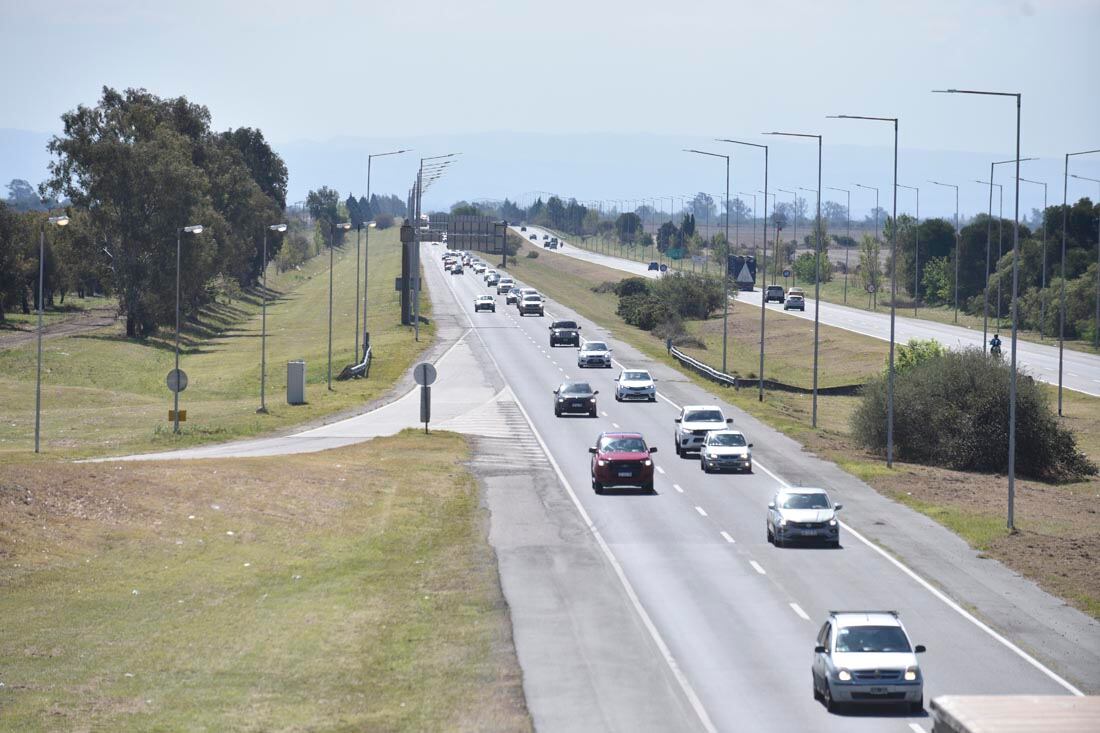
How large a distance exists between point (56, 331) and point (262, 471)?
74367 mm

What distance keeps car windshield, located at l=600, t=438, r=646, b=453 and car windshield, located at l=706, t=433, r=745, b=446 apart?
15.2 feet

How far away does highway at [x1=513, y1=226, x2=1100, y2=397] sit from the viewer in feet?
292

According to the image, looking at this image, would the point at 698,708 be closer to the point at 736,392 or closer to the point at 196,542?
the point at 196,542

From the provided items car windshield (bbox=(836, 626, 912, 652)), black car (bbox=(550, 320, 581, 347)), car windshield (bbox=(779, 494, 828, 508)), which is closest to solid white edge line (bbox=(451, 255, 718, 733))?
car windshield (bbox=(836, 626, 912, 652))

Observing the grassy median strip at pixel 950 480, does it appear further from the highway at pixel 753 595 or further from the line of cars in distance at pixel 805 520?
the line of cars in distance at pixel 805 520

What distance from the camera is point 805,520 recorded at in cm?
3569

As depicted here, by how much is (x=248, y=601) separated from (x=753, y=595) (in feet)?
34.9

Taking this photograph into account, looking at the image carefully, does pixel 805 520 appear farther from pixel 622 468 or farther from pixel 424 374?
pixel 424 374

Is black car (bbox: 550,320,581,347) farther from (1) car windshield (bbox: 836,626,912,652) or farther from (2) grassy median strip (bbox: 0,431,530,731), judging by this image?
(1) car windshield (bbox: 836,626,912,652)

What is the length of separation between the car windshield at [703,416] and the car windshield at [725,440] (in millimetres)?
3097

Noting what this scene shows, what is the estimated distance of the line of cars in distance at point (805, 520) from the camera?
2103cm

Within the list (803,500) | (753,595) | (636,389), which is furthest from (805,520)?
(636,389)

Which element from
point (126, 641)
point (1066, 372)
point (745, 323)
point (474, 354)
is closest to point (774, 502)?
point (126, 641)

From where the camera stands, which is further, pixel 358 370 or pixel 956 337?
pixel 956 337
